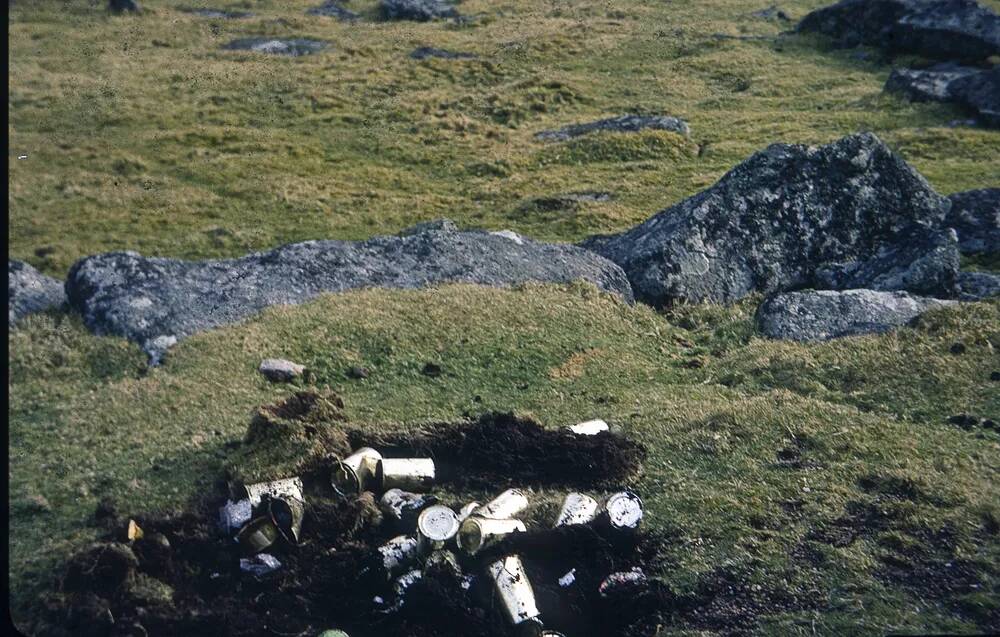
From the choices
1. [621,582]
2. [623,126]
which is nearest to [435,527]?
[621,582]

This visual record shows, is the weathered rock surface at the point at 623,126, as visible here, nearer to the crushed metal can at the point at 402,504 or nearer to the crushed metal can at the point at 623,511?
the crushed metal can at the point at 623,511

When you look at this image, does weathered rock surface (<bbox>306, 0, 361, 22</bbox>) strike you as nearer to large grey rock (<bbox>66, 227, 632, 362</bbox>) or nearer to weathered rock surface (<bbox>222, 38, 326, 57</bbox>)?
weathered rock surface (<bbox>222, 38, 326, 57</bbox>)

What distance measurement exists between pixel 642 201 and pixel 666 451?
1725 centimetres

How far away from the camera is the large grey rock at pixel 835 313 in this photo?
52.9 feet

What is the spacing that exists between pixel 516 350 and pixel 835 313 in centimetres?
535

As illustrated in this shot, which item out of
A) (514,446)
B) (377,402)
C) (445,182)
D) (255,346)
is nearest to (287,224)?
(445,182)

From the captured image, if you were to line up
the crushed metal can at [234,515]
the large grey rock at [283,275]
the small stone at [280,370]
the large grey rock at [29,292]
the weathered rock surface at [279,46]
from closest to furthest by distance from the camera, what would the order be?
the crushed metal can at [234,515] < the small stone at [280,370] < the large grey rock at [283,275] < the large grey rock at [29,292] < the weathered rock surface at [279,46]

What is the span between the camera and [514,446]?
37.0ft

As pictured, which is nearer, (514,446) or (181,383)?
(514,446)

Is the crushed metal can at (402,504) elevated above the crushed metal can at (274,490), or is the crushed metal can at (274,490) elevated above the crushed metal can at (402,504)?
the crushed metal can at (274,490)

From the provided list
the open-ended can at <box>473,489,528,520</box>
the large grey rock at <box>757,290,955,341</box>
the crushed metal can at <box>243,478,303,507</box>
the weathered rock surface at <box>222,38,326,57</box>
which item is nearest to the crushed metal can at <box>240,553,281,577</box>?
the crushed metal can at <box>243,478,303,507</box>

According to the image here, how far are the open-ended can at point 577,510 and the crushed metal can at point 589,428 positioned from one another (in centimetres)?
160

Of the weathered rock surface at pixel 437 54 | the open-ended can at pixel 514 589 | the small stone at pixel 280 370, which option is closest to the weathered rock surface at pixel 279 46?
the weathered rock surface at pixel 437 54

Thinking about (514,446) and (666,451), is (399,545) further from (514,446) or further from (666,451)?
(666,451)
